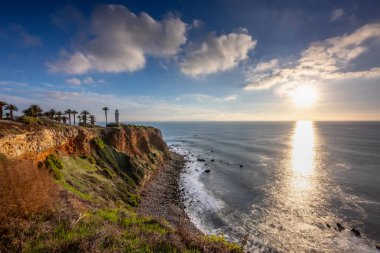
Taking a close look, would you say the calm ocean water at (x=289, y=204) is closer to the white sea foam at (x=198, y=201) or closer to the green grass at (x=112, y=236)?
the white sea foam at (x=198, y=201)

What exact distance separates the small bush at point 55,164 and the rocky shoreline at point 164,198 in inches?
505

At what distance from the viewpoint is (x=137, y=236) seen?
30.6ft

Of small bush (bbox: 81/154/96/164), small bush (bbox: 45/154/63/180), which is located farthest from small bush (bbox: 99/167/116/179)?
small bush (bbox: 45/154/63/180)

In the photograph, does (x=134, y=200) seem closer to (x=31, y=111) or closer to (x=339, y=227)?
(x=339, y=227)

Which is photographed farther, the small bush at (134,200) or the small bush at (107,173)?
the small bush at (107,173)

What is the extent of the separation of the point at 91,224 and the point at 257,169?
64607 mm

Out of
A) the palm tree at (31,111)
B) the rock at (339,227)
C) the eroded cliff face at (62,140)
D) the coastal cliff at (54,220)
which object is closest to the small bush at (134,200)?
the coastal cliff at (54,220)

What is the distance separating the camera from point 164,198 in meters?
41.2

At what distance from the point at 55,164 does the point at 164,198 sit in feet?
68.0

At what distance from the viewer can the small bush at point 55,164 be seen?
2575cm

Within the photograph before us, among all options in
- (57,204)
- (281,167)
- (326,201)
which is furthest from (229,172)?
(57,204)

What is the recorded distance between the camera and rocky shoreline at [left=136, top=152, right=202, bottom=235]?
3314cm

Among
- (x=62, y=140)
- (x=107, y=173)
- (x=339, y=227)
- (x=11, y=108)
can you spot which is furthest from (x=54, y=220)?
(x=11, y=108)

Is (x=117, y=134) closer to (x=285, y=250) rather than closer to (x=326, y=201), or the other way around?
(x=285, y=250)
